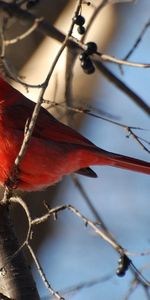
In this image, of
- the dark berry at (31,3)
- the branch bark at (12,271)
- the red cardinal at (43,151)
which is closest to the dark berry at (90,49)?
the dark berry at (31,3)

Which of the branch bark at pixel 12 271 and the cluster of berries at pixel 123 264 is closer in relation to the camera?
the cluster of berries at pixel 123 264

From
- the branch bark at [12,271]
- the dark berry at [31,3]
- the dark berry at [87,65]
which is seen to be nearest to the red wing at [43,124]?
the dark berry at [87,65]

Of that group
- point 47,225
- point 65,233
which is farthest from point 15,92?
point 65,233

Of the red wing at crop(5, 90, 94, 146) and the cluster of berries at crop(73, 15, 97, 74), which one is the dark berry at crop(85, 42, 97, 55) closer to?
the cluster of berries at crop(73, 15, 97, 74)

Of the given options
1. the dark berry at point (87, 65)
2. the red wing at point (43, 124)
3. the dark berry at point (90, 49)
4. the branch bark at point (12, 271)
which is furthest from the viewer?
the red wing at point (43, 124)

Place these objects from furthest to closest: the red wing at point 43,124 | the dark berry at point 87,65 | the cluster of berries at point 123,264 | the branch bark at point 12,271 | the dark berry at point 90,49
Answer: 1. the red wing at point 43,124
2. the dark berry at point 87,65
3. the dark berry at point 90,49
4. the branch bark at point 12,271
5. the cluster of berries at point 123,264

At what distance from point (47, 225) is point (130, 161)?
986 millimetres

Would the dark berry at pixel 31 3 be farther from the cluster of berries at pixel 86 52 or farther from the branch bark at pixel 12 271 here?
the branch bark at pixel 12 271

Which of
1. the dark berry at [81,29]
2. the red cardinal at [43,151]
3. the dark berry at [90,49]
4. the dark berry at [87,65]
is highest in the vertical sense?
the dark berry at [81,29]

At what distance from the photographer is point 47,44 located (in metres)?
3.74

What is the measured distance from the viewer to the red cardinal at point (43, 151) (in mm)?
3125

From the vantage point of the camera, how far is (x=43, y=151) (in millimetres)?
3236

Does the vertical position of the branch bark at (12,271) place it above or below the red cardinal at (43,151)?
below

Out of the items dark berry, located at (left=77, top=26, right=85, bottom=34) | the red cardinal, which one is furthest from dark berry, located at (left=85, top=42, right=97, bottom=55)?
the red cardinal
